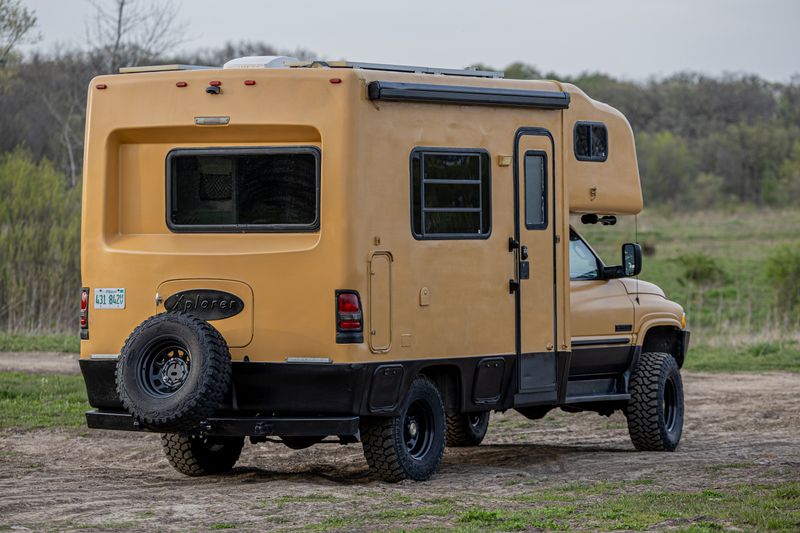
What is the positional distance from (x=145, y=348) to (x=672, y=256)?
2904cm

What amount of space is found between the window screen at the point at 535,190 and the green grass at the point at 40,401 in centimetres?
511

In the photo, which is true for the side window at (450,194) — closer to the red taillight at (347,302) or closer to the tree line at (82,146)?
the red taillight at (347,302)

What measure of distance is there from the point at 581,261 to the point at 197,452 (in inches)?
149

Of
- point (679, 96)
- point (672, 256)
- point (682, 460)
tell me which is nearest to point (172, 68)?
point (682, 460)

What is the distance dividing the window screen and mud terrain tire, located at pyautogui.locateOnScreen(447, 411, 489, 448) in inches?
97.8

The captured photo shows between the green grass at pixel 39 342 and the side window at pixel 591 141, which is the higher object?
the side window at pixel 591 141

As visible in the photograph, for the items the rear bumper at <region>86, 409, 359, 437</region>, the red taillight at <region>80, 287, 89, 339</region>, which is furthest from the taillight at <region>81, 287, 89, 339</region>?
the rear bumper at <region>86, 409, 359, 437</region>

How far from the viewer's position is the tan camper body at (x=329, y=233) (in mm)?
9055

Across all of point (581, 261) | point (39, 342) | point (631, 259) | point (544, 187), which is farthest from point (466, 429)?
point (39, 342)

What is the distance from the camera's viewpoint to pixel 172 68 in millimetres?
9719

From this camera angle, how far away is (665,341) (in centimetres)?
1263

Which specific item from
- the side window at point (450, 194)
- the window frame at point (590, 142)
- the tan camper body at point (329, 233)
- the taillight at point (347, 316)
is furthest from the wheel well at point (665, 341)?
the taillight at point (347, 316)

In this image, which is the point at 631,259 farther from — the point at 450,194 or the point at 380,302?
the point at 380,302

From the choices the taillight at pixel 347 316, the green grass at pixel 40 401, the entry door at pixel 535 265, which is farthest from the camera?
the green grass at pixel 40 401
